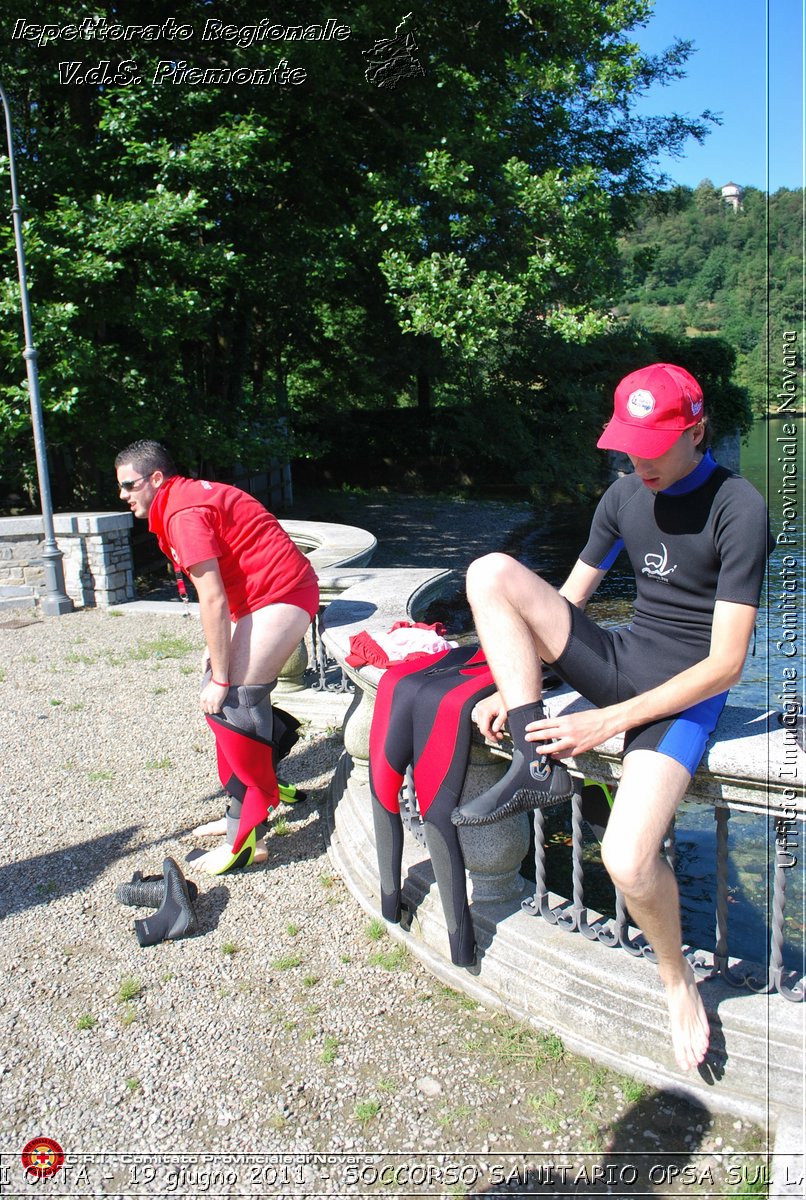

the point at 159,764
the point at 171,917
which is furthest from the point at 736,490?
the point at 159,764

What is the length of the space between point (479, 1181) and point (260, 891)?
180 cm

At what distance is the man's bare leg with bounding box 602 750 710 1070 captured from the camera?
7.93 feet

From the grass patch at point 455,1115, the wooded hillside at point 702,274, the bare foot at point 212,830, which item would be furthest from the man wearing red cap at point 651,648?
the wooded hillside at point 702,274

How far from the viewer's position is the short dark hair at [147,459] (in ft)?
12.6

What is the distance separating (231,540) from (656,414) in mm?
1958

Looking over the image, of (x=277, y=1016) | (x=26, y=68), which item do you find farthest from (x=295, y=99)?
(x=277, y=1016)

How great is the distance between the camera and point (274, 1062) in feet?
9.46

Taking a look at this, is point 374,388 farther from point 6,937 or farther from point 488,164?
point 6,937

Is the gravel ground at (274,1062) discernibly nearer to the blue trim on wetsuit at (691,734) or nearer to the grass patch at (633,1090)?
the grass patch at (633,1090)

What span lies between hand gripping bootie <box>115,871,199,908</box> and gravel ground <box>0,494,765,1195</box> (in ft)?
0.23

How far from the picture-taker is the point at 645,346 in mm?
22984

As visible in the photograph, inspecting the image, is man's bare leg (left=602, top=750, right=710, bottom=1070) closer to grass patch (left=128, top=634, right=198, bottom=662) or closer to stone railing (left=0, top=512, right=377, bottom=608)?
grass patch (left=128, top=634, right=198, bottom=662)

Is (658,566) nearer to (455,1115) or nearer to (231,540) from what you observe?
(455,1115)

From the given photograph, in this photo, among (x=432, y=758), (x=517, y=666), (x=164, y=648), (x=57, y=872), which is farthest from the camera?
(x=164, y=648)
